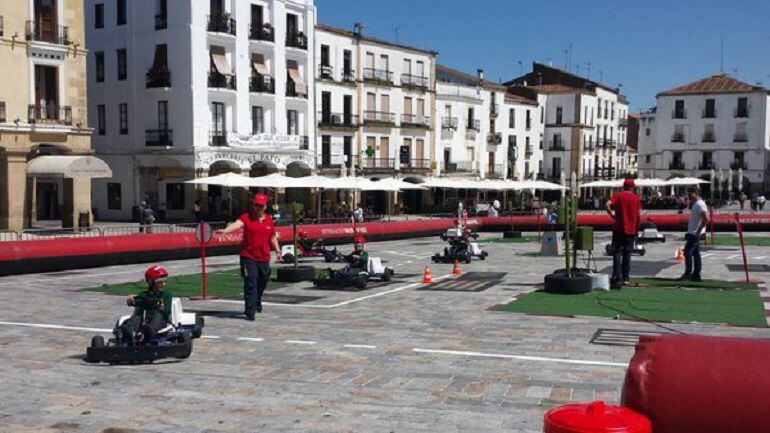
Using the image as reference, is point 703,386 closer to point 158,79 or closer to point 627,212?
point 627,212

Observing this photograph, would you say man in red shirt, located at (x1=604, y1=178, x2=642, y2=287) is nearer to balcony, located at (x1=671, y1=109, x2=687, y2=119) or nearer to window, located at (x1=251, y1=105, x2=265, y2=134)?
window, located at (x1=251, y1=105, x2=265, y2=134)

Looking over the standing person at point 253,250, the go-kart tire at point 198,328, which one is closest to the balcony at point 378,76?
the standing person at point 253,250

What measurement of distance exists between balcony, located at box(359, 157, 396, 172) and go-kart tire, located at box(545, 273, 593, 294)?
4230cm

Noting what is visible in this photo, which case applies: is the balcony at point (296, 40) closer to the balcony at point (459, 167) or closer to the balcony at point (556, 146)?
the balcony at point (459, 167)

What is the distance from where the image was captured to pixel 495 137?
71875mm

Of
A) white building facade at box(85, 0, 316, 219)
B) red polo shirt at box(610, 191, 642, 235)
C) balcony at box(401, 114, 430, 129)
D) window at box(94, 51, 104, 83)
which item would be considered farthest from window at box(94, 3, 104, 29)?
red polo shirt at box(610, 191, 642, 235)

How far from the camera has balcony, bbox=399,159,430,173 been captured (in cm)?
6100

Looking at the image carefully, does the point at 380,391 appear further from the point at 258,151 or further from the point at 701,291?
the point at 258,151

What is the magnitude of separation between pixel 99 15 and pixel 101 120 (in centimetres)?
600

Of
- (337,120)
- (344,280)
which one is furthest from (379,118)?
(344,280)

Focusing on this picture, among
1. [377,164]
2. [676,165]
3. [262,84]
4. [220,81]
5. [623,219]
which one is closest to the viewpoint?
[623,219]

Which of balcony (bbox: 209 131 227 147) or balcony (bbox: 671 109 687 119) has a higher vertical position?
balcony (bbox: 671 109 687 119)

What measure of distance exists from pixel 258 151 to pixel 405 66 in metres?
17.6

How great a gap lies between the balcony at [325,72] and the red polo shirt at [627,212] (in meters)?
40.3
